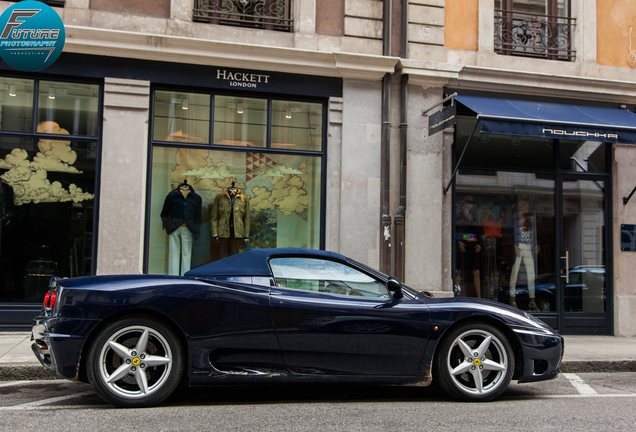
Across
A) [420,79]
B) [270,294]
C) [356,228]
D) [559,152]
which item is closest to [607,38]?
[559,152]

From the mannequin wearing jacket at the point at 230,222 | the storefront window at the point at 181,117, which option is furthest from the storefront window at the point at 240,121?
the mannequin wearing jacket at the point at 230,222

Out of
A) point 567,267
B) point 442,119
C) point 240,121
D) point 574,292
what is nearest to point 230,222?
point 240,121

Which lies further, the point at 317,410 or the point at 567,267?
the point at 567,267

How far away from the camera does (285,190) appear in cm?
1038

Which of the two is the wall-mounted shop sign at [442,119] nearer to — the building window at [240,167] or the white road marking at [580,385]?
the building window at [240,167]

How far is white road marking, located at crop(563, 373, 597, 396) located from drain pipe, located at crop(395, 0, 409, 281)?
3.50 meters

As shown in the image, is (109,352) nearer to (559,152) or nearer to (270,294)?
(270,294)

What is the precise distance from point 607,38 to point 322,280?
9376mm

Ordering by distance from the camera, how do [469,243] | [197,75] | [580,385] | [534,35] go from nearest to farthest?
[580,385], [197,75], [469,243], [534,35]

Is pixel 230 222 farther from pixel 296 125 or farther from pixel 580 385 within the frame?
pixel 580 385

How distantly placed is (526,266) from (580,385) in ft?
15.6

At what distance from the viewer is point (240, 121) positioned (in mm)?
10125

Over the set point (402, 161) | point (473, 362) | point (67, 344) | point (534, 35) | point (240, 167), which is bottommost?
point (473, 362)

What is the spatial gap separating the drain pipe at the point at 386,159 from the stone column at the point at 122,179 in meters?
4.03
